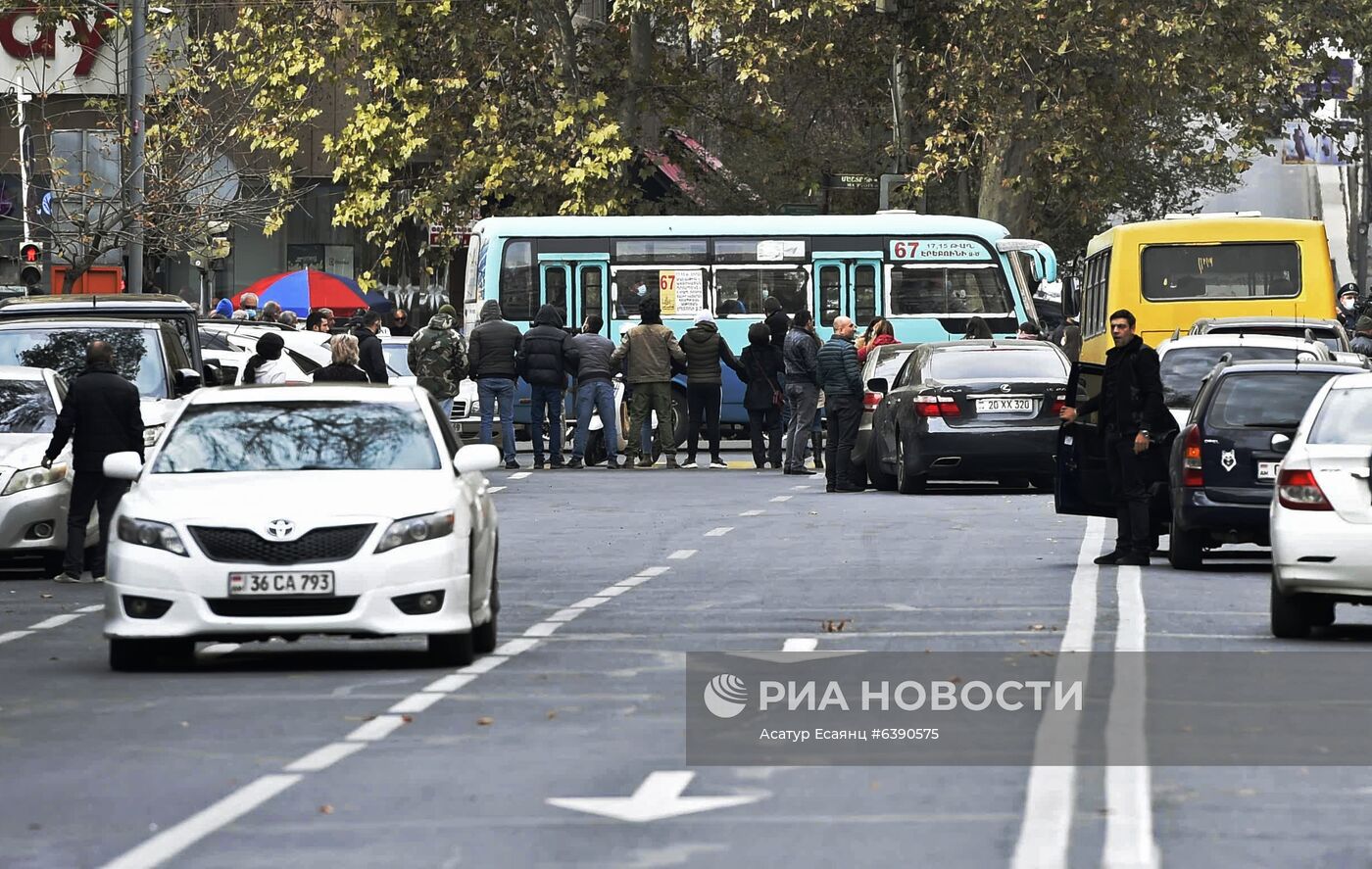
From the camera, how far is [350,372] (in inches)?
926

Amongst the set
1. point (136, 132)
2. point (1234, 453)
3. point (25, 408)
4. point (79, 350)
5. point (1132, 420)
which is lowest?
point (1234, 453)

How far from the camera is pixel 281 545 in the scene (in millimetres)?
13242

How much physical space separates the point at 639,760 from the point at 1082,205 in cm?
3881

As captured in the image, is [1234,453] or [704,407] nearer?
[1234,453]

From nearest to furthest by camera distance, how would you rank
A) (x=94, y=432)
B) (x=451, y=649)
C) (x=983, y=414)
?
1. (x=451, y=649)
2. (x=94, y=432)
3. (x=983, y=414)

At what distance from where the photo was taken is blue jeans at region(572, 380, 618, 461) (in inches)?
1321

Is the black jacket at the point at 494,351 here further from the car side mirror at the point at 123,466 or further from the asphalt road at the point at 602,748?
the car side mirror at the point at 123,466

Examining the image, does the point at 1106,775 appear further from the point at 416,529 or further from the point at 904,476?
the point at 904,476

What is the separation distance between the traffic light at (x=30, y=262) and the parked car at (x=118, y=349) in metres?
15.0

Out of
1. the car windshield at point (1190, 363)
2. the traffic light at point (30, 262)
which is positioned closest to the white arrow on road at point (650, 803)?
the car windshield at point (1190, 363)

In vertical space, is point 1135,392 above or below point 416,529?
above

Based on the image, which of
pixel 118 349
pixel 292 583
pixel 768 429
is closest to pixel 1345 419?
pixel 292 583

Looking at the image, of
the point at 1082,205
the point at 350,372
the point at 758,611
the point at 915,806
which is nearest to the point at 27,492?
the point at 350,372

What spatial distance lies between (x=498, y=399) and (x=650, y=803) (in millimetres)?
24611
